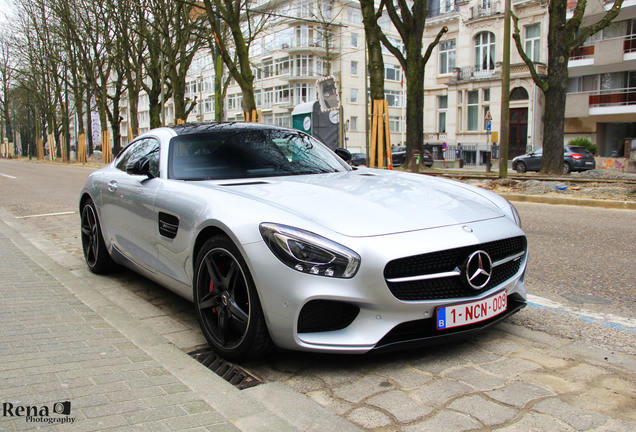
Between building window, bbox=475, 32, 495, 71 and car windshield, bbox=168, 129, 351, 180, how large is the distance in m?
43.2

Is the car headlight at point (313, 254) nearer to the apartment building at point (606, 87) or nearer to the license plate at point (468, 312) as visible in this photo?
the license plate at point (468, 312)

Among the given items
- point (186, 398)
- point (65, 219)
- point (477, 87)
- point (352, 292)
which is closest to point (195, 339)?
point (186, 398)

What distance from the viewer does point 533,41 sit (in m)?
42.1

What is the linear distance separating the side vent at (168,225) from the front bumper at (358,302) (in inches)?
36.2

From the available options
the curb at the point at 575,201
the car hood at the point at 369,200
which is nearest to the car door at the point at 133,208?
the car hood at the point at 369,200

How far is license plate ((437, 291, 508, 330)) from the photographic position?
290 cm

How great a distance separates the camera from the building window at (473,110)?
45312 mm

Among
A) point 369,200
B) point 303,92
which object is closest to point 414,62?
point 369,200

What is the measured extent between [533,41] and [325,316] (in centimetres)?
4442

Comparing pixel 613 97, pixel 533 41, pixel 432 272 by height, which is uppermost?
pixel 533 41

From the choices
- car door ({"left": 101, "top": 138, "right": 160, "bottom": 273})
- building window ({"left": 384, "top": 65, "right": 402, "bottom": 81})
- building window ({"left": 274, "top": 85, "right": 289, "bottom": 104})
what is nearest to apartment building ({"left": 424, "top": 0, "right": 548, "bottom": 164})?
building window ({"left": 384, "top": 65, "right": 402, "bottom": 81})

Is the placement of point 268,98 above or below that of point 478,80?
above

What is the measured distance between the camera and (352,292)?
2.75 meters

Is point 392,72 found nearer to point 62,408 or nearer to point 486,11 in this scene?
point 486,11
